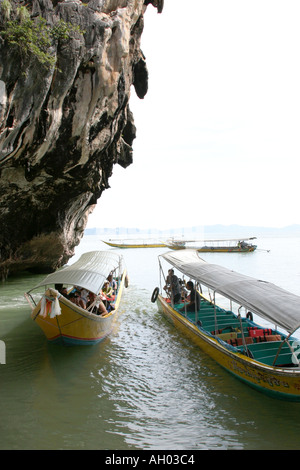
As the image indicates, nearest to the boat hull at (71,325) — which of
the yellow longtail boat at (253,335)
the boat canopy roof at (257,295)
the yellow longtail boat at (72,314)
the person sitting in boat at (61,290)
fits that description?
the yellow longtail boat at (72,314)

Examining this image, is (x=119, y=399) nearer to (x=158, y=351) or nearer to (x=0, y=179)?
(x=158, y=351)

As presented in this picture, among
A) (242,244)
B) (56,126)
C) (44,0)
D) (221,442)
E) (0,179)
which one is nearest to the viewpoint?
(221,442)

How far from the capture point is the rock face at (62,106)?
7668mm

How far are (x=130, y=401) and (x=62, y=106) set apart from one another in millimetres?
7978

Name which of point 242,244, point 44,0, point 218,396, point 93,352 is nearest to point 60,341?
point 93,352

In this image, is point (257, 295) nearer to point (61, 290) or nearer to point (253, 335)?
point (253, 335)

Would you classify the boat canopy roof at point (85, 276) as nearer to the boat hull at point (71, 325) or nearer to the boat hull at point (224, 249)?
the boat hull at point (71, 325)

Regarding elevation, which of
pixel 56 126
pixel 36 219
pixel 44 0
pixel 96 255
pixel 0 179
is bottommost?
pixel 96 255

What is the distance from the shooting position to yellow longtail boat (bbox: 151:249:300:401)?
484 cm

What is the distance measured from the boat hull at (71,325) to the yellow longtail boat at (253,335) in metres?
2.38

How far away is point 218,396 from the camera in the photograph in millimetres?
5309

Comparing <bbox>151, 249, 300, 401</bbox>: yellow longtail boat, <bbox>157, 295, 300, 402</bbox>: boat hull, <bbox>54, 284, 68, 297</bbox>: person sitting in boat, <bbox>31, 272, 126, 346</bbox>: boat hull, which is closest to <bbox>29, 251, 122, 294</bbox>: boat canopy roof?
<bbox>54, 284, 68, 297</bbox>: person sitting in boat

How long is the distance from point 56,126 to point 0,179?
2743 mm

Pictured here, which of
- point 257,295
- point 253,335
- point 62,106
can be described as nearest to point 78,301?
point 253,335
